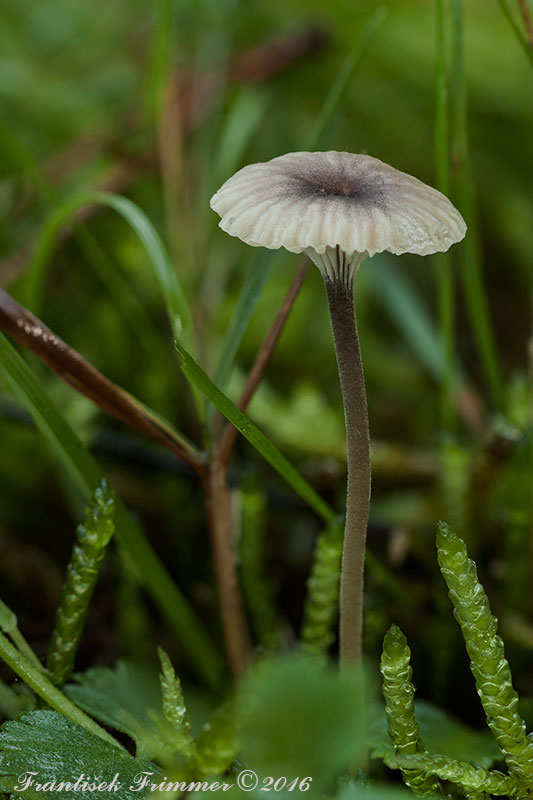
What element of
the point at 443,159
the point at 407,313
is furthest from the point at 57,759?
the point at 407,313

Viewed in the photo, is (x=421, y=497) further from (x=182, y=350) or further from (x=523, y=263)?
(x=523, y=263)

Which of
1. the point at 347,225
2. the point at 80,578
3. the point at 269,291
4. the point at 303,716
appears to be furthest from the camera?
the point at 269,291

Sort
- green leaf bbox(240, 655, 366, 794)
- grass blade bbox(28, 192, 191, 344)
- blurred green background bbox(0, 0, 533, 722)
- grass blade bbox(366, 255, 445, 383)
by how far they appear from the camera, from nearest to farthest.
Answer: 1. green leaf bbox(240, 655, 366, 794)
2. grass blade bbox(28, 192, 191, 344)
3. blurred green background bbox(0, 0, 533, 722)
4. grass blade bbox(366, 255, 445, 383)

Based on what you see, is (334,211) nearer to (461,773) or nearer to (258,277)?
(258,277)

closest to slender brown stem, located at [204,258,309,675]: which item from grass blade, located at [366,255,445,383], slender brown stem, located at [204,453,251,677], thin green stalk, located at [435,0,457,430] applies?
slender brown stem, located at [204,453,251,677]

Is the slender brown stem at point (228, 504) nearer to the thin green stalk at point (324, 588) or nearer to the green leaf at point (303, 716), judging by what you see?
the thin green stalk at point (324, 588)

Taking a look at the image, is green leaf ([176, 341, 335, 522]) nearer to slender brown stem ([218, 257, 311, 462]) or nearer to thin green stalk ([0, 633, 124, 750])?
slender brown stem ([218, 257, 311, 462])

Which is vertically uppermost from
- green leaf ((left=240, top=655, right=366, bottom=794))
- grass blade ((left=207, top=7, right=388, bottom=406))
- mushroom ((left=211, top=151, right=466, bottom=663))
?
grass blade ((left=207, top=7, right=388, bottom=406))

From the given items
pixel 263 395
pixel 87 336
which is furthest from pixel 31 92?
pixel 263 395
